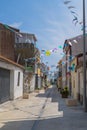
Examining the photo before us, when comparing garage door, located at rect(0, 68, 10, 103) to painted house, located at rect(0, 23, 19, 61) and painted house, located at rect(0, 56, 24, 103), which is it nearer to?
painted house, located at rect(0, 56, 24, 103)

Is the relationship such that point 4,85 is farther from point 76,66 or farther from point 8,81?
point 76,66

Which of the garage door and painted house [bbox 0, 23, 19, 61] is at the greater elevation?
painted house [bbox 0, 23, 19, 61]

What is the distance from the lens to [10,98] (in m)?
33.6

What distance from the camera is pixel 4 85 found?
29.5 m

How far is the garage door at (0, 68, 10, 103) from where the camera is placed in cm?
2773

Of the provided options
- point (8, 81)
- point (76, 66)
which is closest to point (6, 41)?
point (8, 81)

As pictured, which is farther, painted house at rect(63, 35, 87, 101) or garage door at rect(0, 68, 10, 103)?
painted house at rect(63, 35, 87, 101)

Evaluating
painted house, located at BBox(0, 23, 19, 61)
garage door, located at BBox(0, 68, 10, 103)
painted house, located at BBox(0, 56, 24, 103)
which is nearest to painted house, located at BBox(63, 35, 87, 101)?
painted house, located at BBox(0, 56, 24, 103)

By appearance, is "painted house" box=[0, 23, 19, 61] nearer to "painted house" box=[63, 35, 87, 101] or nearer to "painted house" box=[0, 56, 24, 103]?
"painted house" box=[0, 56, 24, 103]

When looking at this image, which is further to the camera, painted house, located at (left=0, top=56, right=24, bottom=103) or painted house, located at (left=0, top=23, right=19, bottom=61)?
painted house, located at (left=0, top=23, right=19, bottom=61)

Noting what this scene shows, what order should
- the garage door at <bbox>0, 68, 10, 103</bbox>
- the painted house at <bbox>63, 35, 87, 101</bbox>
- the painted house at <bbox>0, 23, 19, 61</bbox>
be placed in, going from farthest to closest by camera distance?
the painted house at <bbox>0, 23, 19, 61</bbox>
the painted house at <bbox>63, 35, 87, 101</bbox>
the garage door at <bbox>0, 68, 10, 103</bbox>

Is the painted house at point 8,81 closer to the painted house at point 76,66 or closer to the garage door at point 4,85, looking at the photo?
the garage door at point 4,85

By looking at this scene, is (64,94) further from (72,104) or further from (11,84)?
(72,104)

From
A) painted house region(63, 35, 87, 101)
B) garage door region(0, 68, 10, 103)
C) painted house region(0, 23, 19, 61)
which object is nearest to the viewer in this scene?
garage door region(0, 68, 10, 103)
